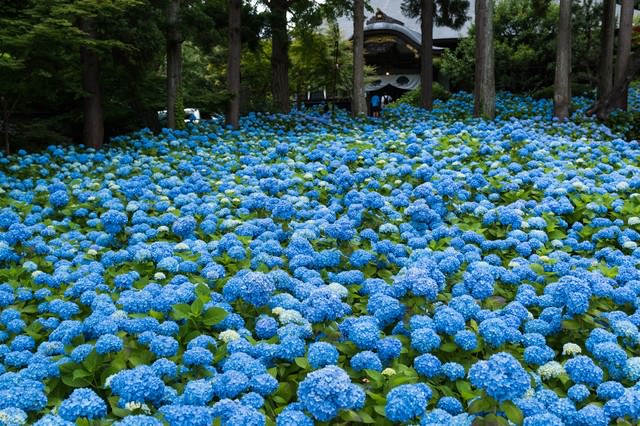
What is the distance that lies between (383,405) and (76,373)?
1392 millimetres

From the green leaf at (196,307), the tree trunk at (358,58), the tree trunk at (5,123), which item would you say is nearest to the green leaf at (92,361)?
the green leaf at (196,307)

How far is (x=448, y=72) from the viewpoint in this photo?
24.2 metres

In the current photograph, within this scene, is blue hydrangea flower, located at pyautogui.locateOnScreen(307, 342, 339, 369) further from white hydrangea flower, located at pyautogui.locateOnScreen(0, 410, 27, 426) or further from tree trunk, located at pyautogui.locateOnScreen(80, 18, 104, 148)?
tree trunk, located at pyautogui.locateOnScreen(80, 18, 104, 148)

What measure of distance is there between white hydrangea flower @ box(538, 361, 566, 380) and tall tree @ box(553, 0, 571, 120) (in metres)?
10.9

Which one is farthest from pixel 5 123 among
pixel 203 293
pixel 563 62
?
pixel 563 62

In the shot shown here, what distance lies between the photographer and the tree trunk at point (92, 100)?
10047mm

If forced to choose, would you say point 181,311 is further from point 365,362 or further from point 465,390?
point 465,390

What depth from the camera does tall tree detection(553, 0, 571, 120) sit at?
12.5m

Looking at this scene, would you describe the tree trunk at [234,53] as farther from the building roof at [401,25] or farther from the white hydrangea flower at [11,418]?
the building roof at [401,25]

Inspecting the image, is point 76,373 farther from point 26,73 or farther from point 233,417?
point 26,73

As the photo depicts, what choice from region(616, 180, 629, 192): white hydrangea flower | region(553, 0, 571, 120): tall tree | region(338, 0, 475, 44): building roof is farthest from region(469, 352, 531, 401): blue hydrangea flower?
region(338, 0, 475, 44): building roof

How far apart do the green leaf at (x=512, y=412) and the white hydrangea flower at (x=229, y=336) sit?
4.19 ft

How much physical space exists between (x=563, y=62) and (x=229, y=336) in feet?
39.0

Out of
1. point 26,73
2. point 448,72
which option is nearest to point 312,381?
point 26,73
